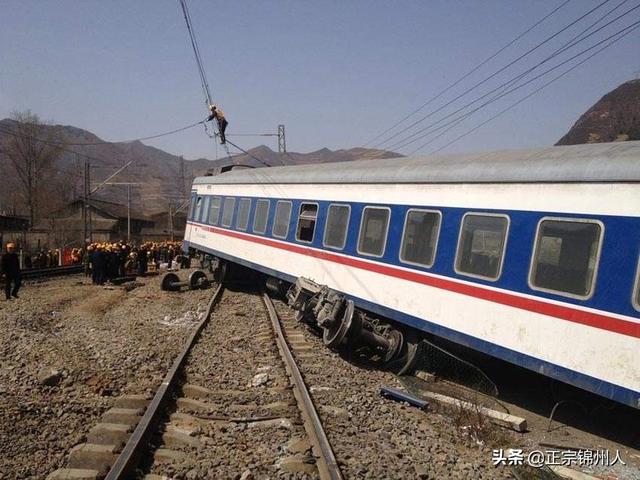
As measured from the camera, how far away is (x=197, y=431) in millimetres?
5621

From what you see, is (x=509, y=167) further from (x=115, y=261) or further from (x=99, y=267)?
(x=115, y=261)

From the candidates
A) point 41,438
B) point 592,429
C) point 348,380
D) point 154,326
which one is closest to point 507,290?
point 592,429

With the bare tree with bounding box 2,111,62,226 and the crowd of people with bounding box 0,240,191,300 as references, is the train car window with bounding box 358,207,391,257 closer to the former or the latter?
the crowd of people with bounding box 0,240,191,300

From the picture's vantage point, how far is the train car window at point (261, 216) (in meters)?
13.6

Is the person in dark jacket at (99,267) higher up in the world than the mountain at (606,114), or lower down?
lower down

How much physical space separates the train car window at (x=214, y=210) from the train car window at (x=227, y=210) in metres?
0.53

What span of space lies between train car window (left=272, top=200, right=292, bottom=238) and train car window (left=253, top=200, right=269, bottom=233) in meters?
0.62

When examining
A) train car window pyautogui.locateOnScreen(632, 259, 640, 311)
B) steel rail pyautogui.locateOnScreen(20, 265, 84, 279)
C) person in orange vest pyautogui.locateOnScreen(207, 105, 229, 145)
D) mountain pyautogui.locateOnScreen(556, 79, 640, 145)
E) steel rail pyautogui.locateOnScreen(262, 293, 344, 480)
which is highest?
mountain pyautogui.locateOnScreen(556, 79, 640, 145)

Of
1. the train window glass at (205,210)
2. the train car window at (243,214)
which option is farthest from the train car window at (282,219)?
the train window glass at (205,210)

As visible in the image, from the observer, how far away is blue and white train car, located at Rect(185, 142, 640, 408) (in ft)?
18.1

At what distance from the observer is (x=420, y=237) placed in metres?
8.16

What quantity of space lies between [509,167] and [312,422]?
12.6ft

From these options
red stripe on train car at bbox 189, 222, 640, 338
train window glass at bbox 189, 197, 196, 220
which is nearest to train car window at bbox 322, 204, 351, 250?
red stripe on train car at bbox 189, 222, 640, 338

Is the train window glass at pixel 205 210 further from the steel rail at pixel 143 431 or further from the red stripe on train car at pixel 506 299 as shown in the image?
the steel rail at pixel 143 431
